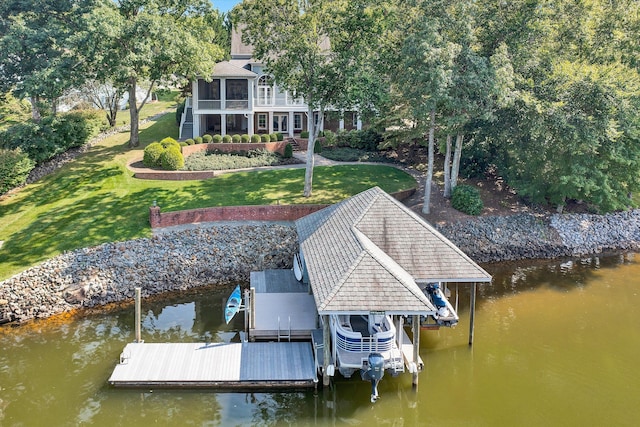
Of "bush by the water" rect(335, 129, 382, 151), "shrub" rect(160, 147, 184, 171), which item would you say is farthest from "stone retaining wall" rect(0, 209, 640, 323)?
"bush by the water" rect(335, 129, 382, 151)

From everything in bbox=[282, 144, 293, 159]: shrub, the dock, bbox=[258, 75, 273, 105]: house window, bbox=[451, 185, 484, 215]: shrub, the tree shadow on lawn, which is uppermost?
bbox=[258, 75, 273, 105]: house window

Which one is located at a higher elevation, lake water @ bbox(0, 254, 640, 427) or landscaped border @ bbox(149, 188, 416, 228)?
landscaped border @ bbox(149, 188, 416, 228)

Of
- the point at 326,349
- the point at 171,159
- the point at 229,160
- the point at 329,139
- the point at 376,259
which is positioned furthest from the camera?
the point at 329,139

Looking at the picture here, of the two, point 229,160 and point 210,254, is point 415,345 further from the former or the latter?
point 229,160

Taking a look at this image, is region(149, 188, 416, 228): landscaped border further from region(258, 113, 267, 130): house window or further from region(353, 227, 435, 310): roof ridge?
region(258, 113, 267, 130): house window

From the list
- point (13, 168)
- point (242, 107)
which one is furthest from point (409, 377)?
point (242, 107)

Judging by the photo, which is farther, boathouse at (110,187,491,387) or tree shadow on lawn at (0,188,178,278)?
tree shadow on lawn at (0,188,178,278)

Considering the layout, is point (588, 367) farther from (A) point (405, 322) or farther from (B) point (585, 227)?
(B) point (585, 227)
